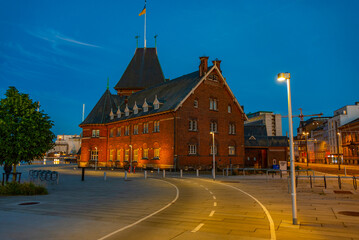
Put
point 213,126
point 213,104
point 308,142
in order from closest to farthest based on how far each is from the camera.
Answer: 1. point 213,126
2. point 213,104
3. point 308,142

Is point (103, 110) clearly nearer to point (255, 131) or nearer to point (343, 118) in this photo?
point (255, 131)

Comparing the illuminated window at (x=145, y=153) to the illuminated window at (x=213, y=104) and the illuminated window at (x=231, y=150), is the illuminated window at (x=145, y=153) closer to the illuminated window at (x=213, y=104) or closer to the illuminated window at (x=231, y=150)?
the illuminated window at (x=213, y=104)

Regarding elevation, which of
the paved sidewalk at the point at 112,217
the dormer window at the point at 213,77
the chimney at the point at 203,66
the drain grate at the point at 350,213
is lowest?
the drain grate at the point at 350,213

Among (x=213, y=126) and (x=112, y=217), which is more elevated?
(x=213, y=126)

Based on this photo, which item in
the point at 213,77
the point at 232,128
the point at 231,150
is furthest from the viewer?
the point at 232,128

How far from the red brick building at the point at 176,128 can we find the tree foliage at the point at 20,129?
71.9 feet

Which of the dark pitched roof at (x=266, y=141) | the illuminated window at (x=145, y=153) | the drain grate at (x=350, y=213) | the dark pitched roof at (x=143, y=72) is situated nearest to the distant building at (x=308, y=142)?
the dark pitched roof at (x=266, y=141)

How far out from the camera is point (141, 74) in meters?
65.4

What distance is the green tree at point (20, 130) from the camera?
60.6ft

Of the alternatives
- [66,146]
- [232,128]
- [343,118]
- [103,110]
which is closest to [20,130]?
[232,128]

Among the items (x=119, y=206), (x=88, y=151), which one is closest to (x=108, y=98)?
(x=88, y=151)

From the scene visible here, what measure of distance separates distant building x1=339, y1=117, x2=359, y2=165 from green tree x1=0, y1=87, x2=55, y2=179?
239ft

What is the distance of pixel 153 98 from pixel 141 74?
17027 mm

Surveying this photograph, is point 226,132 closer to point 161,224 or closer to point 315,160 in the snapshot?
point 161,224
